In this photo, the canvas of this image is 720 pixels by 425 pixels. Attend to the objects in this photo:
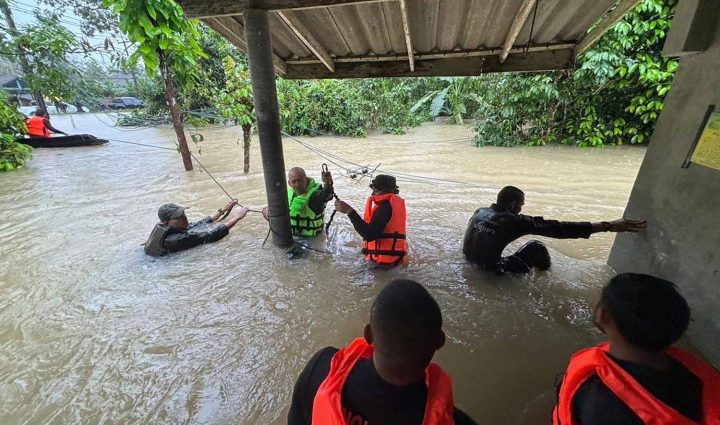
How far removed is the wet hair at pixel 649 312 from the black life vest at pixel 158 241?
4.39 metres

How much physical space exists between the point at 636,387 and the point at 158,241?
4537 mm

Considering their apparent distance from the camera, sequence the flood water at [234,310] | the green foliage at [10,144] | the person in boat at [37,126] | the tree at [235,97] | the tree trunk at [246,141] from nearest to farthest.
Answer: the flood water at [234,310]
the tree at [235,97]
the tree trunk at [246,141]
the green foliage at [10,144]
the person in boat at [37,126]

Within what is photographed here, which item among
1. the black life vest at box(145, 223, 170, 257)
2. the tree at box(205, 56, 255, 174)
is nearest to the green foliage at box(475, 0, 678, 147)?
the tree at box(205, 56, 255, 174)

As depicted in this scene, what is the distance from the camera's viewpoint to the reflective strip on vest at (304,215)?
14.5ft

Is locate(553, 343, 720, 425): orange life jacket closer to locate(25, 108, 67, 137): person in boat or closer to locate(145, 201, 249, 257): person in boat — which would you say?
locate(145, 201, 249, 257): person in boat

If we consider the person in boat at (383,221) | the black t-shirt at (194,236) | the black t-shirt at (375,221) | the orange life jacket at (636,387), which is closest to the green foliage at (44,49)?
the black t-shirt at (194,236)

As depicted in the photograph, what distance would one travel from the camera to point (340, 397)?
1.03 metres

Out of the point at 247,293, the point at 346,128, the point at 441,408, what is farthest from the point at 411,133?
the point at 441,408

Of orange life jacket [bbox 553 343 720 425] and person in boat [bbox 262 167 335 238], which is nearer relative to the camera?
orange life jacket [bbox 553 343 720 425]

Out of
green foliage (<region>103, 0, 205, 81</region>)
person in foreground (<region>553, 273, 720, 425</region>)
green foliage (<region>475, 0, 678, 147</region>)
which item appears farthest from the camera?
green foliage (<region>475, 0, 678, 147</region>)

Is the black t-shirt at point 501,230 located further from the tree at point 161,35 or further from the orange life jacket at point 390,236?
the tree at point 161,35

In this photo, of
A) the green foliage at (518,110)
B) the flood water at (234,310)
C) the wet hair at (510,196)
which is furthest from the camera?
the green foliage at (518,110)

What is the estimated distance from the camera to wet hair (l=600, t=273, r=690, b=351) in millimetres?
1149

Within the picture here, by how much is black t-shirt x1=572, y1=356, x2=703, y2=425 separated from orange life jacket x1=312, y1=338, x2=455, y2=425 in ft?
1.77
